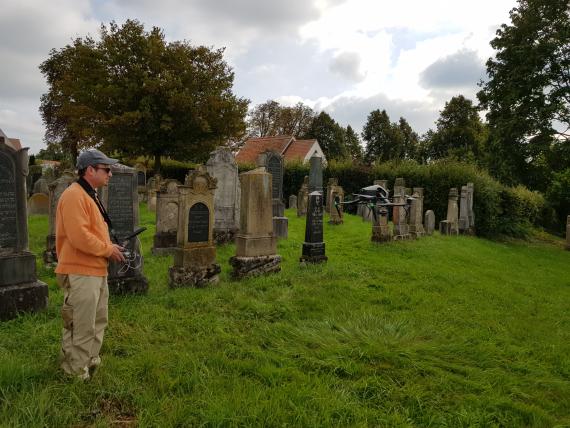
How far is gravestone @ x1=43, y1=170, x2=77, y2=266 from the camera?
7715 millimetres

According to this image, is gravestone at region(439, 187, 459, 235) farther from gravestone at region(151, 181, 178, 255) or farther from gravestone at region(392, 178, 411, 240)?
gravestone at region(151, 181, 178, 255)

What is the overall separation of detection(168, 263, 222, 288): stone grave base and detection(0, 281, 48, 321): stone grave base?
1.88 meters

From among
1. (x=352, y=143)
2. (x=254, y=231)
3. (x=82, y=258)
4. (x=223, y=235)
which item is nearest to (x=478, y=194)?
(x=223, y=235)

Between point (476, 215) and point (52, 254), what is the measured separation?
1729 centimetres

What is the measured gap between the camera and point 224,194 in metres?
10.1

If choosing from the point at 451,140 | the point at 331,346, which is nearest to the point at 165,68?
the point at 331,346

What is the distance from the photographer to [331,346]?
4.09m

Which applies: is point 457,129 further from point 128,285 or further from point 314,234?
point 128,285

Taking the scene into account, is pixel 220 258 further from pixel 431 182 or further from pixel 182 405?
pixel 431 182

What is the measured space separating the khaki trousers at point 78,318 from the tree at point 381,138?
41152 millimetres

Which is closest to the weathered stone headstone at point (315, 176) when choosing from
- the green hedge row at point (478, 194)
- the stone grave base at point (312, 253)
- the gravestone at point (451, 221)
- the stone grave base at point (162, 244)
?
the stone grave base at point (312, 253)

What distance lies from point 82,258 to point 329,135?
41.4 metres

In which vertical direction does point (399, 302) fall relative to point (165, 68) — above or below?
below

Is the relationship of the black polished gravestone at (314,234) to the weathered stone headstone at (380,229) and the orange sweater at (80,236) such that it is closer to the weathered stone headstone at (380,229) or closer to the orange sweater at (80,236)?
the weathered stone headstone at (380,229)
